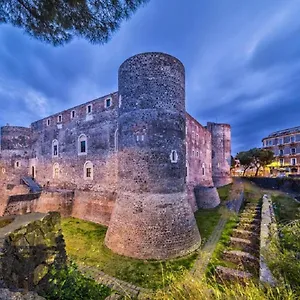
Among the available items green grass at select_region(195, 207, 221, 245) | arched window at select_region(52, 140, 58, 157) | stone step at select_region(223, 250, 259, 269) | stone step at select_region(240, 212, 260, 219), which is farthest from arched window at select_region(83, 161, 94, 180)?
stone step at select_region(240, 212, 260, 219)

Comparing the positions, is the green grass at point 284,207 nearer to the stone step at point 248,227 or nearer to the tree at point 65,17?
the stone step at point 248,227

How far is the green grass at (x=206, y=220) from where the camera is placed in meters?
11.9

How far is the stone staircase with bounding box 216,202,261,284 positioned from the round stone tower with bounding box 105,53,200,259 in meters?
1.84

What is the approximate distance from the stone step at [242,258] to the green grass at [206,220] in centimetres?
180

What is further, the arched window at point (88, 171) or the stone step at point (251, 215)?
the arched window at point (88, 171)

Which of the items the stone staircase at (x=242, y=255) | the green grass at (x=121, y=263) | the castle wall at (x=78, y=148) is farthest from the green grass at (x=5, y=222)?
the castle wall at (x=78, y=148)

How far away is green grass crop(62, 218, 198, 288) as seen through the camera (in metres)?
7.36

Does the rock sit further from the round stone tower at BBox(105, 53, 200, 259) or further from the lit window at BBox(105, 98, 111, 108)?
the lit window at BBox(105, 98, 111, 108)

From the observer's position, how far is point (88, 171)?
16797mm

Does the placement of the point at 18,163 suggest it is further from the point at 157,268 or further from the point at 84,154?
the point at 157,268

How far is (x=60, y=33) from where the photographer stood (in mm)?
5770

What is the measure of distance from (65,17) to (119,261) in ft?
30.7

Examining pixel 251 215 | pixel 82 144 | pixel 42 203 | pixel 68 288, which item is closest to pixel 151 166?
pixel 68 288

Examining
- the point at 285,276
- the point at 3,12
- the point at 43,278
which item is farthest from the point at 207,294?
the point at 3,12
